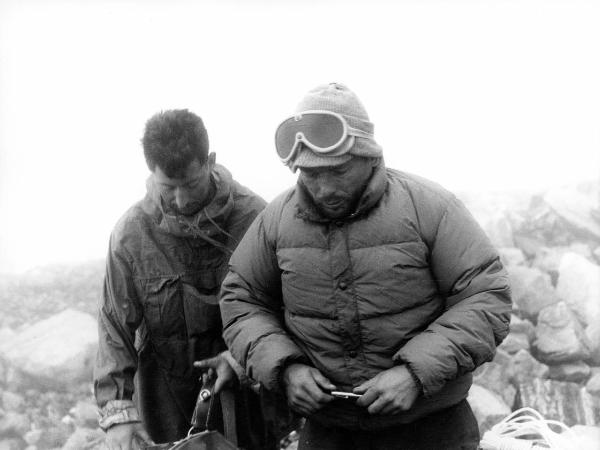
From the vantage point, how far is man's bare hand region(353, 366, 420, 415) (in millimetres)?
2059

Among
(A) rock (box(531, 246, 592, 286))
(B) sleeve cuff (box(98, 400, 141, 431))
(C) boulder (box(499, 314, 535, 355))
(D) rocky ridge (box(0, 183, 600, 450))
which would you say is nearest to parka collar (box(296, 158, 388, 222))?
(B) sleeve cuff (box(98, 400, 141, 431))

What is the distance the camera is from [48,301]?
17.0ft

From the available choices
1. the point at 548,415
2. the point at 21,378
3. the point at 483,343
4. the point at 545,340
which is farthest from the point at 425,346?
the point at 21,378

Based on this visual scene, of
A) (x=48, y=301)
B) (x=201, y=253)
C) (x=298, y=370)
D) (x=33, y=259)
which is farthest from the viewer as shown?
(x=33, y=259)

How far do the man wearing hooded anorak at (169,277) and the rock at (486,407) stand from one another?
1644 millimetres

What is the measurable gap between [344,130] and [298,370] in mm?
805

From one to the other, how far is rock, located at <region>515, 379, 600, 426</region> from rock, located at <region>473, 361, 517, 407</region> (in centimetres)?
6

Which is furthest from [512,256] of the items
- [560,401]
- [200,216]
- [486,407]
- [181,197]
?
[181,197]

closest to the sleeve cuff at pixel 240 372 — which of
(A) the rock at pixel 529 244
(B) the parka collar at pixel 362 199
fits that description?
(B) the parka collar at pixel 362 199

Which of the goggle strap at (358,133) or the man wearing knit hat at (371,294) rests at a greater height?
the goggle strap at (358,133)

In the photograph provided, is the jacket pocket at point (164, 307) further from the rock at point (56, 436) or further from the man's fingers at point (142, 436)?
the rock at point (56, 436)

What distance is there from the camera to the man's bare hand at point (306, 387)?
7.12 ft

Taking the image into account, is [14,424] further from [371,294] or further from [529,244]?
[529,244]

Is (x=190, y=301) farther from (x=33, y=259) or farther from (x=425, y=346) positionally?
(x=33, y=259)
